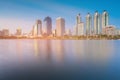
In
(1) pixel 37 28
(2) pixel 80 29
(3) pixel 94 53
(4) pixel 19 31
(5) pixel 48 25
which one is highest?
(5) pixel 48 25

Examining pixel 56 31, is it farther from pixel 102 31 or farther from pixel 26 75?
pixel 26 75

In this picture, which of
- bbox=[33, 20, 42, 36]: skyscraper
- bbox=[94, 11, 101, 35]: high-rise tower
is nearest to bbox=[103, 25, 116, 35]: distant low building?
bbox=[94, 11, 101, 35]: high-rise tower

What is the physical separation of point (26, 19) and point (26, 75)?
8.49 metres

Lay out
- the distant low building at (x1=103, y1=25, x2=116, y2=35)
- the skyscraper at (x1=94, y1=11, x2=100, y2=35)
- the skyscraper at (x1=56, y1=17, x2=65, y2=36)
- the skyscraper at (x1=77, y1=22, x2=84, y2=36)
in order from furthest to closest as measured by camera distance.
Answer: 1. the skyscraper at (x1=94, y1=11, x2=100, y2=35)
2. the distant low building at (x1=103, y1=25, x2=116, y2=35)
3. the skyscraper at (x1=77, y1=22, x2=84, y2=36)
4. the skyscraper at (x1=56, y1=17, x2=65, y2=36)

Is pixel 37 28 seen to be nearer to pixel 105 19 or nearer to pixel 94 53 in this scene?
pixel 105 19

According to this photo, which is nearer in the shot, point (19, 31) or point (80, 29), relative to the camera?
point (80, 29)

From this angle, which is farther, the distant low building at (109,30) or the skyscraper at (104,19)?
the skyscraper at (104,19)

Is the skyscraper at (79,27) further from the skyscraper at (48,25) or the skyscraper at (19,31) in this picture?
the skyscraper at (19,31)

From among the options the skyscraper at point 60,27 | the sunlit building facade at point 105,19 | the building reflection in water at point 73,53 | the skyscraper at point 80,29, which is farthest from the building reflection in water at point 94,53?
the sunlit building facade at point 105,19

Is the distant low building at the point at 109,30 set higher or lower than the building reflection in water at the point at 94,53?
higher

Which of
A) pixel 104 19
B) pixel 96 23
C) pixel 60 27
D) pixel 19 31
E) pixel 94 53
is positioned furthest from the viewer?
pixel 96 23

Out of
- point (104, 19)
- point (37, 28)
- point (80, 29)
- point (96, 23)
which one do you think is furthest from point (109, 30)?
point (37, 28)

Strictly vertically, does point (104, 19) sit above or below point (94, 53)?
above

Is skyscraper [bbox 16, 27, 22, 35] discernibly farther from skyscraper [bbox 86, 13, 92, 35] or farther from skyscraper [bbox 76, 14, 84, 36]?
skyscraper [bbox 86, 13, 92, 35]
